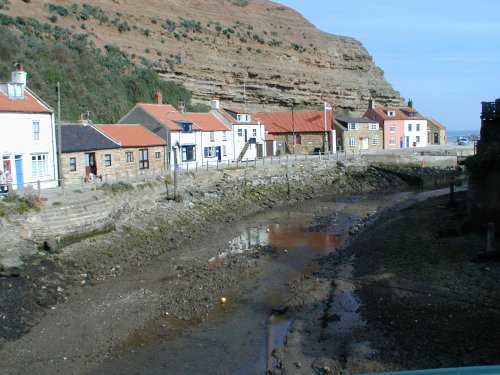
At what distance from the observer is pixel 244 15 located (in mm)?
109688

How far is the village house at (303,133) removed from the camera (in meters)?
61.4

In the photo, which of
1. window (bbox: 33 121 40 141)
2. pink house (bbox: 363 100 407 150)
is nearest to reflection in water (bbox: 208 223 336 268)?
window (bbox: 33 121 40 141)

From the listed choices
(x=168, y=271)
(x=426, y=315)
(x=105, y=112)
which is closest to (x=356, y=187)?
(x=105, y=112)

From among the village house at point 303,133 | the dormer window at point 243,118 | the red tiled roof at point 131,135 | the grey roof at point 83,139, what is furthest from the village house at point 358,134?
the grey roof at point 83,139

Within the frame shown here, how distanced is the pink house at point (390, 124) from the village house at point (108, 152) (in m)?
37.8

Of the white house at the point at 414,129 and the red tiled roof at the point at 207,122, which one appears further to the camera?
the white house at the point at 414,129

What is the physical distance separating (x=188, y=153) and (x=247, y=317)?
29363 millimetres

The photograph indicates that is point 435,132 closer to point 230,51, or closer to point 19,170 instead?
point 230,51

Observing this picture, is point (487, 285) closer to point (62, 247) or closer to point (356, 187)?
point (62, 247)

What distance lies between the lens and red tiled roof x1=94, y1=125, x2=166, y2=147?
36.7 metres

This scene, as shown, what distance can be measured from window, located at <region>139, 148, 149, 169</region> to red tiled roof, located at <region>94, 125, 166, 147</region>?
543mm

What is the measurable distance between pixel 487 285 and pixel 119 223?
18221 mm

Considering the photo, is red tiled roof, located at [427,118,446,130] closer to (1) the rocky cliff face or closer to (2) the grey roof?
(1) the rocky cliff face

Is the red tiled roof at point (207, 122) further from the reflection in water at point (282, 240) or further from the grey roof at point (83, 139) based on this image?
the reflection in water at point (282, 240)
